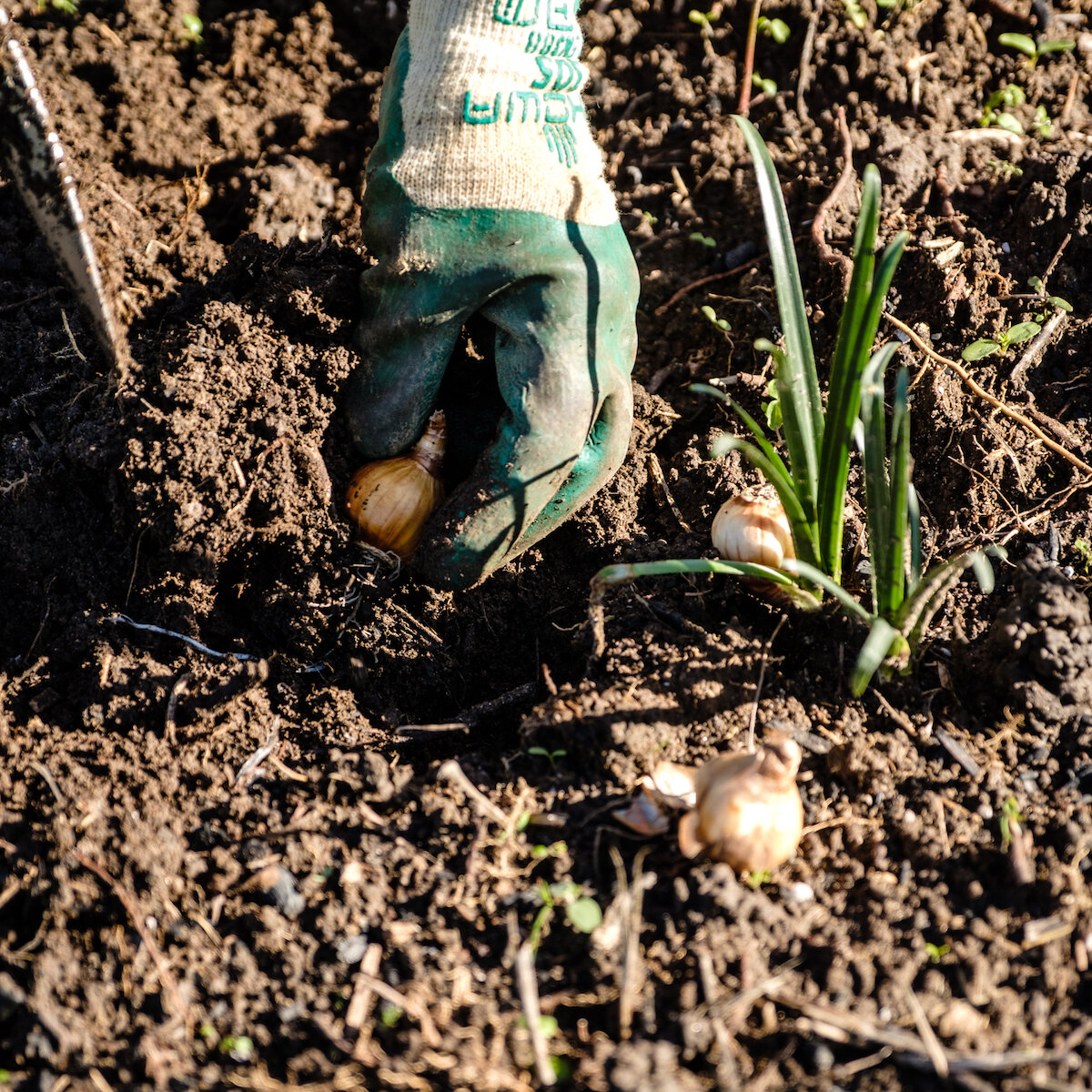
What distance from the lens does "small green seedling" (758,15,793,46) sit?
2.66m

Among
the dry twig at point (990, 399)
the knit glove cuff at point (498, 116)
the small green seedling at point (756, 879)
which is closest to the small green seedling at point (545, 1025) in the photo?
the small green seedling at point (756, 879)

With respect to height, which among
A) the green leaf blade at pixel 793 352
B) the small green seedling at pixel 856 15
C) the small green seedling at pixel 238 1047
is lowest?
the small green seedling at pixel 238 1047

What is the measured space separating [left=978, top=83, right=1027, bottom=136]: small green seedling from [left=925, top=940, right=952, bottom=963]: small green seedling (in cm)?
222

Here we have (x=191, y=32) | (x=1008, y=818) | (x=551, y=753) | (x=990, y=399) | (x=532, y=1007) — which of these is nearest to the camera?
(x=532, y=1007)

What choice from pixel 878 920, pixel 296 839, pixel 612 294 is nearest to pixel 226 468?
pixel 296 839

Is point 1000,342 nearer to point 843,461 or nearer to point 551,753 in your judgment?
point 843,461

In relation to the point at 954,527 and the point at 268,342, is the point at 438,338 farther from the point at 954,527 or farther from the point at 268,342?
the point at 954,527

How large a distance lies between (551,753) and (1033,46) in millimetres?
2534

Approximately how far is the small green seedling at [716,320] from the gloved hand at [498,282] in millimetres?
424

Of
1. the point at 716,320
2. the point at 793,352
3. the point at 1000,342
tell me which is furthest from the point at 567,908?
the point at 1000,342

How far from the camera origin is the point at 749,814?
1.38 metres

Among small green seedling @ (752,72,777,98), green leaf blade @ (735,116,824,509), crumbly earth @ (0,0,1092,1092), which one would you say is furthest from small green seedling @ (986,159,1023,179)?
green leaf blade @ (735,116,824,509)

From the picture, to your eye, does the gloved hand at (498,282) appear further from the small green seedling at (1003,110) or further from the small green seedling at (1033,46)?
the small green seedling at (1033,46)

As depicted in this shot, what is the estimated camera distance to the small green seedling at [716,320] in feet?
7.43
